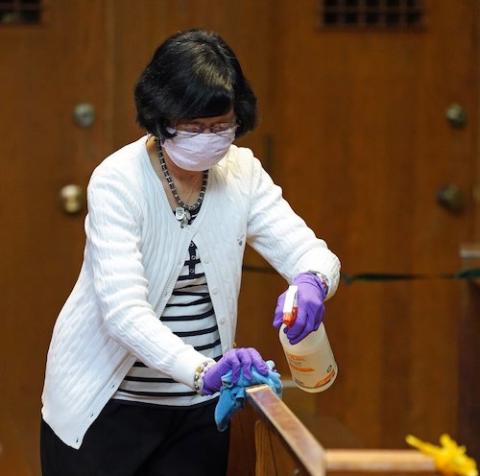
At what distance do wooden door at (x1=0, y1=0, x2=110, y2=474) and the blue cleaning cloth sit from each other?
1818mm

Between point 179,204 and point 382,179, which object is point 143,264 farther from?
point 382,179

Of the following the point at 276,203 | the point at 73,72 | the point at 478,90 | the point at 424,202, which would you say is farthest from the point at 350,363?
the point at 276,203

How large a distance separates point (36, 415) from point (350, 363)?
40.1 inches

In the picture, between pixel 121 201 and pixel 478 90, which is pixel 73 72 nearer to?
pixel 478 90

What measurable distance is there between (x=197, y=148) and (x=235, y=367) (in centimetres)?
39

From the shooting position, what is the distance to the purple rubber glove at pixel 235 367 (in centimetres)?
202

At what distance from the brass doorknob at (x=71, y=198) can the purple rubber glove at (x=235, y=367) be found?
6.23ft

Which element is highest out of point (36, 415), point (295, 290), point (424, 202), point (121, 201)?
point (121, 201)

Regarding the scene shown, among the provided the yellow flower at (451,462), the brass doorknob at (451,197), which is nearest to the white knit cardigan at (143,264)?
the yellow flower at (451,462)

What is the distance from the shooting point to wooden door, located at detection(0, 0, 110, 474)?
12.5 feet

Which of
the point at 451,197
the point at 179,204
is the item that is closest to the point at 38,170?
the point at 451,197

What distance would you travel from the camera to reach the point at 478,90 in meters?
4.05

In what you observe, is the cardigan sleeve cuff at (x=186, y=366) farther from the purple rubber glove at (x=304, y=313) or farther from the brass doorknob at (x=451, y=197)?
the brass doorknob at (x=451, y=197)

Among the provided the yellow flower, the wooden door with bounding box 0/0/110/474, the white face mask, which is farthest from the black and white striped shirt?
the wooden door with bounding box 0/0/110/474
